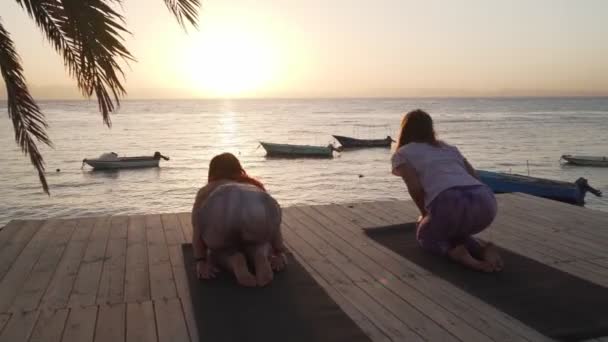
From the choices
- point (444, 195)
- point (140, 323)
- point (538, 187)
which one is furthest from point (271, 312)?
point (538, 187)

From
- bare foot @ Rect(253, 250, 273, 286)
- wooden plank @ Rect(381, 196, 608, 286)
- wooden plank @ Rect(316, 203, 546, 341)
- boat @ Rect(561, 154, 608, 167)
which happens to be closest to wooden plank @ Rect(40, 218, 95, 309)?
bare foot @ Rect(253, 250, 273, 286)

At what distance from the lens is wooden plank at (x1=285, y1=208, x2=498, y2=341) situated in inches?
108

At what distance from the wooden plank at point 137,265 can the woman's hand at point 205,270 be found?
0.35 meters

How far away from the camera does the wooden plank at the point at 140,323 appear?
2.63 meters

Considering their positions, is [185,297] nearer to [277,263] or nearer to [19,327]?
[277,263]

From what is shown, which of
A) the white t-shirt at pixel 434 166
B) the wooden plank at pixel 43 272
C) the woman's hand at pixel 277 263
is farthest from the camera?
the white t-shirt at pixel 434 166

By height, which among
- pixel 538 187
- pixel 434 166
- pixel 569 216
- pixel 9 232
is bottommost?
pixel 538 187

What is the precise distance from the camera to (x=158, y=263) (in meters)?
3.93

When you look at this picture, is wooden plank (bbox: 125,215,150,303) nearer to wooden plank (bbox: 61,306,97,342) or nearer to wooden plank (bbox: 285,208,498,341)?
wooden plank (bbox: 61,306,97,342)

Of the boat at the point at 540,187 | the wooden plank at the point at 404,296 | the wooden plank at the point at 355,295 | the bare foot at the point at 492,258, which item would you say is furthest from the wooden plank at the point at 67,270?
the boat at the point at 540,187

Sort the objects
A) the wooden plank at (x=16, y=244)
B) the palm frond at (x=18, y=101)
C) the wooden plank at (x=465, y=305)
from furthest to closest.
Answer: the wooden plank at (x=16, y=244) < the palm frond at (x=18, y=101) < the wooden plank at (x=465, y=305)

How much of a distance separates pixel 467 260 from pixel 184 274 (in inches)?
82.7

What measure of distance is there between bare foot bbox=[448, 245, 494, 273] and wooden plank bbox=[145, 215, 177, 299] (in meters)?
2.08

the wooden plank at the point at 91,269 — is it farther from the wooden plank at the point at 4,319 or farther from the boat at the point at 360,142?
the boat at the point at 360,142
